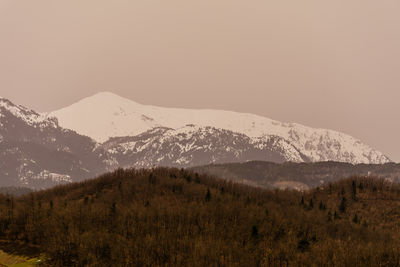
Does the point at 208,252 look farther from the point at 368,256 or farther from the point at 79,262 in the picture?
the point at 368,256

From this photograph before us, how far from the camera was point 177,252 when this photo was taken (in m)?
132

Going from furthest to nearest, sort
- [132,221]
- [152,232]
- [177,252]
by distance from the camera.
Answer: [132,221], [152,232], [177,252]

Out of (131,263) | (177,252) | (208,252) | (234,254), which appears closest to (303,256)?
(234,254)

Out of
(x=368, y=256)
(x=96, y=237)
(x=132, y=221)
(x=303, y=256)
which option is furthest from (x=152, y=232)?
(x=368, y=256)

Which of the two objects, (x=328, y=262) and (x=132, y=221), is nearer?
(x=328, y=262)

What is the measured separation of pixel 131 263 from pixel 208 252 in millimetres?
21750

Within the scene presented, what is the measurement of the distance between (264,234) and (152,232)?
169 feet

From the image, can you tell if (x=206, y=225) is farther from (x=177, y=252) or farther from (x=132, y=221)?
(x=177, y=252)

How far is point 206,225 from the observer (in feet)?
606

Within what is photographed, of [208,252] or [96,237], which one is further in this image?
[96,237]

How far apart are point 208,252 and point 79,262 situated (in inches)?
1392

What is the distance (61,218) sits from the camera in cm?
18925

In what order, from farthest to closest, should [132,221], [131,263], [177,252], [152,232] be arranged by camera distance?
[132,221] < [152,232] < [177,252] < [131,263]

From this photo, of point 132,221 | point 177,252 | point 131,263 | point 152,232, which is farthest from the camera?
point 132,221
